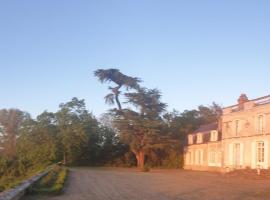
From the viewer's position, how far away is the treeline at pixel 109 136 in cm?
4669

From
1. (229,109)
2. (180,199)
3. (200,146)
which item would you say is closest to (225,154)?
(229,109)

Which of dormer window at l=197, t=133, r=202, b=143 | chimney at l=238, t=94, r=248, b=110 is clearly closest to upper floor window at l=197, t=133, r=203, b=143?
→ dormer window at l=197, t=133, r=202, b=143

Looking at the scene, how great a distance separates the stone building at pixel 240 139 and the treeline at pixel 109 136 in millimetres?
5213

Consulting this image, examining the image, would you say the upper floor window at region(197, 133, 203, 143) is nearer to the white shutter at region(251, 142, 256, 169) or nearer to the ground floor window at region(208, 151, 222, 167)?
the ground floor window at region(208, 151, 222, 167)

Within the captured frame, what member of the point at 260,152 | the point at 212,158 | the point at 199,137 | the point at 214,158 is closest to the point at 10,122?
the point at 199,137

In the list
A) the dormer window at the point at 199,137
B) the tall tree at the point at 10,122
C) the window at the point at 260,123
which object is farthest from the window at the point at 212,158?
the tall tree at the point at 10,122

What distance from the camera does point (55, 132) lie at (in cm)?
5338

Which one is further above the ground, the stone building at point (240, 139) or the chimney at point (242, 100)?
the chimney at point (242, 100)

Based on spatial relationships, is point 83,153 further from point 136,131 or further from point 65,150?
point 136,131

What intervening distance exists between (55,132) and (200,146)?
18.5m

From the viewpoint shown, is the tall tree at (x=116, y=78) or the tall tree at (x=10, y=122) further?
the tall tree at (x=10, y=122)

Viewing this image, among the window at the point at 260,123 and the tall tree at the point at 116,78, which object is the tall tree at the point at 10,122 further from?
the window at the point at 260,123

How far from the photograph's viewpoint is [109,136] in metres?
57.6

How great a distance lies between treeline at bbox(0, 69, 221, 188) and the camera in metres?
46.7
